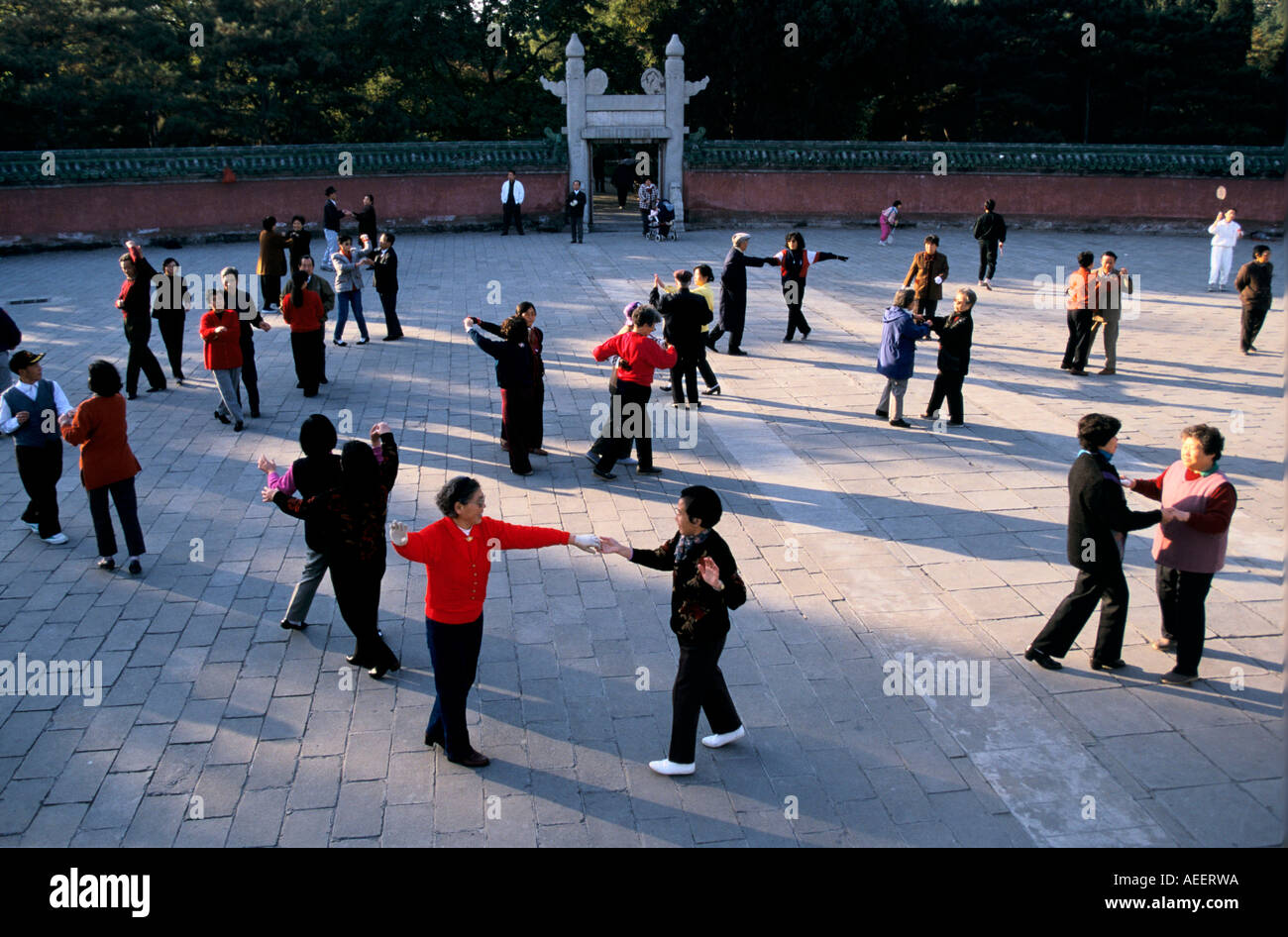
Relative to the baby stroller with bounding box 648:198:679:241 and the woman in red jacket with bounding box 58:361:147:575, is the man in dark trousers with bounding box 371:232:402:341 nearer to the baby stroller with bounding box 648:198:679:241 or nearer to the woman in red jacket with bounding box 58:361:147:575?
the woman in red jacket with bounding box 58:361:147:575

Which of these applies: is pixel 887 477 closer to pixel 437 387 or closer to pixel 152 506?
pixel 437 387

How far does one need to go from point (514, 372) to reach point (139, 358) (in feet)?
18.4

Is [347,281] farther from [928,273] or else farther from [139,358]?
[928,273]

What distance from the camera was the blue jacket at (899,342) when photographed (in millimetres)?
10453

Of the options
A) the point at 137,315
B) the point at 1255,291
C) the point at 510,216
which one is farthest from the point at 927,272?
the point at 510,216

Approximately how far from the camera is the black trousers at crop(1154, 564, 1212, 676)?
604 cm

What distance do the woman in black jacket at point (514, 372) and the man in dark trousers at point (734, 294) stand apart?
438 cm

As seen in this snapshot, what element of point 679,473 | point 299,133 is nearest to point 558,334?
point 679,473

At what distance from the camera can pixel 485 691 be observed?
6.25m

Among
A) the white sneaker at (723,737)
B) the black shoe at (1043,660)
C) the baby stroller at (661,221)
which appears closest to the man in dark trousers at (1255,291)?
the black shoe at (1043,660)

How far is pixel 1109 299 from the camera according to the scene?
12766 millimetres

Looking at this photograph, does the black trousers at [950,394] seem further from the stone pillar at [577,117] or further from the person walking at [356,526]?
the stone pillar at [577,117]

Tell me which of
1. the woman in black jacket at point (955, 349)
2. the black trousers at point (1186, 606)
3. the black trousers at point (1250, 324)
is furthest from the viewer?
the black trousers at point (1250, 324)

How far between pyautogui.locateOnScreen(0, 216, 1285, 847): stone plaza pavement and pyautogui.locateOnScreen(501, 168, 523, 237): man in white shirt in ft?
42.5
